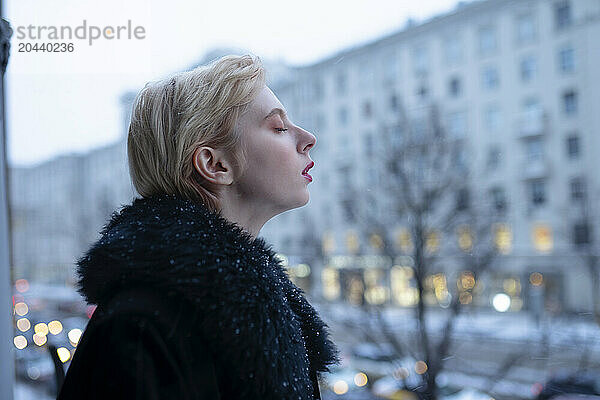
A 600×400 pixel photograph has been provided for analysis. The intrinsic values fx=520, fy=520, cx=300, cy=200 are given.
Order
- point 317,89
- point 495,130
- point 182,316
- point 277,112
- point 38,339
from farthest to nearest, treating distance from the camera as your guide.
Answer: point 495,130, point 317,89, point 38,339, point 277,112, point 182,316

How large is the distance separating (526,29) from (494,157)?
926mm

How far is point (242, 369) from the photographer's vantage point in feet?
1.41

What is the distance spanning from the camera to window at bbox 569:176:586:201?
10.3ft

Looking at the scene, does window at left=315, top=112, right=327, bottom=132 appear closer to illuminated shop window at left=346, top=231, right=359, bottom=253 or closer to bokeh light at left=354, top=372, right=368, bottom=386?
illuminated shop window at left=346, top=231, right=359, bottom=253

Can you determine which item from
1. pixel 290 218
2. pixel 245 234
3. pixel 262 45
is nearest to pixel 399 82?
pixel 290 218

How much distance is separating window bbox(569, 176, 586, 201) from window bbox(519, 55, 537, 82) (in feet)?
2.64

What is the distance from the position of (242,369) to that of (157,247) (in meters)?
0.12

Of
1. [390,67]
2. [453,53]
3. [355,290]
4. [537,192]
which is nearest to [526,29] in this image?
[453,53]

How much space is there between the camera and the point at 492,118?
3.67m

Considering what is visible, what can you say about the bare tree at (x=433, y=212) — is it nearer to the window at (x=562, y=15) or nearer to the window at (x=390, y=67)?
the window at (x=390, y=67)

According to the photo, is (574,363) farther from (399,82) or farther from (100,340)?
(100,340)

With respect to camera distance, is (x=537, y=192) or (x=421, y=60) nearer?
(x=537, y=192)

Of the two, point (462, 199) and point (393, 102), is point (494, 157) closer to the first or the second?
point (462, 199)

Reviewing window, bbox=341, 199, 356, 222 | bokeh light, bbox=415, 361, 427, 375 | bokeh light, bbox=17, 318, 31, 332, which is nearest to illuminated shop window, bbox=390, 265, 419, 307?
bokeh light, bbox=415, 361, 427, 375
